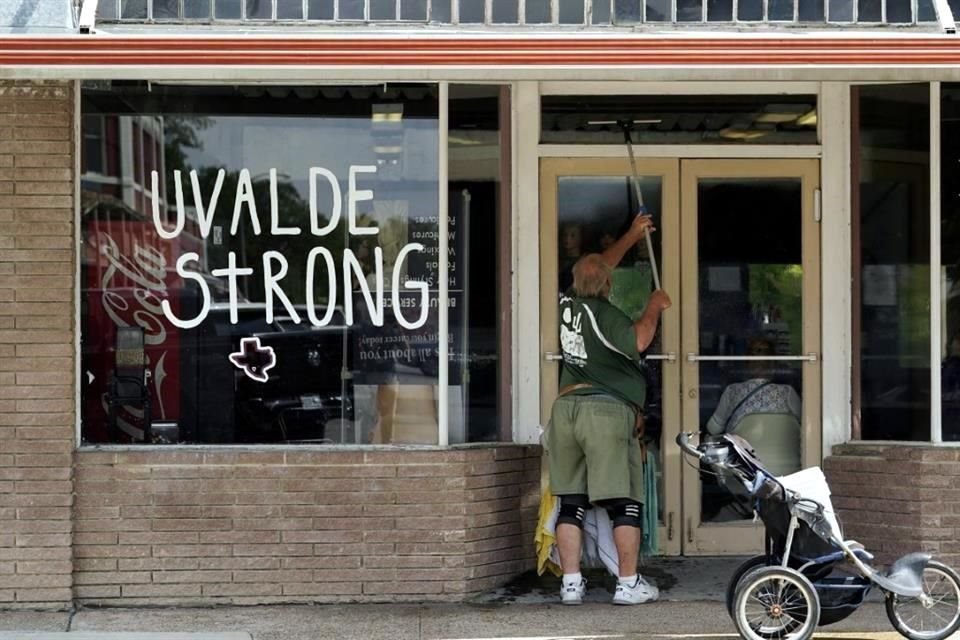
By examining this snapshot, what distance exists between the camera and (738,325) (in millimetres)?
8734

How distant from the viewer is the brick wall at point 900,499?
7797 mm

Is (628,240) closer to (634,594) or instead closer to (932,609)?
(634,594)

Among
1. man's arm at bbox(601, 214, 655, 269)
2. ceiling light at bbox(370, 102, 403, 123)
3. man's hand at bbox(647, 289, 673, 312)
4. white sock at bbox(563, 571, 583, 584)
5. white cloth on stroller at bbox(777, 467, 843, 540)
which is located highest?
ceiling light at bbox(370, 102, 403, 123)

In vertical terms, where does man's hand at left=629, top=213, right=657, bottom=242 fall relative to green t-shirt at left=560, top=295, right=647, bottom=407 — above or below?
above

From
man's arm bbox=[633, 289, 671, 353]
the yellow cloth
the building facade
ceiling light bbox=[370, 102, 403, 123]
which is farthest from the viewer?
the yellow cloth

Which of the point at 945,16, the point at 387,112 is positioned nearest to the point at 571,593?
the point at 387,112

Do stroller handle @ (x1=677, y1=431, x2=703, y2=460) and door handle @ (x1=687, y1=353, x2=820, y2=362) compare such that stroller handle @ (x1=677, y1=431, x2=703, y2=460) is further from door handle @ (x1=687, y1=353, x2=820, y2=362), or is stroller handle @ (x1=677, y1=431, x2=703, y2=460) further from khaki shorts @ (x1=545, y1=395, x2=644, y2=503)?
door handle @ (x1=687, y1=353, x2=820, y2=362)

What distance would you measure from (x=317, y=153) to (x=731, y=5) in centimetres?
234

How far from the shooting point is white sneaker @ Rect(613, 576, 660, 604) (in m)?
7.75

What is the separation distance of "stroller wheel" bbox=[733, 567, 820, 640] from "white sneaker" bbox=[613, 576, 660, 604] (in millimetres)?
1057

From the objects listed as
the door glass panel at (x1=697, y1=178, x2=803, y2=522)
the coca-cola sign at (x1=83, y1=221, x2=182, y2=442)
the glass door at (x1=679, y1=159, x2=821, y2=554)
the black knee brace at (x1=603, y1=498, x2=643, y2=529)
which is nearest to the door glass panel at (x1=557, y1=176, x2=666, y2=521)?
the glass door at (x1=679, y1=159, x2=821, y2=554)

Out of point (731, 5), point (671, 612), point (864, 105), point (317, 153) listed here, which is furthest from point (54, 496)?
point (864, 105)

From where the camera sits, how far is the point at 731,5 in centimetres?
748

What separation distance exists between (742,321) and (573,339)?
139 centimetres
